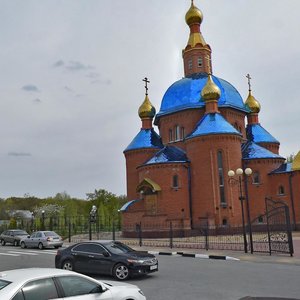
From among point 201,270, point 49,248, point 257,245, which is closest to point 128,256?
point 201,270

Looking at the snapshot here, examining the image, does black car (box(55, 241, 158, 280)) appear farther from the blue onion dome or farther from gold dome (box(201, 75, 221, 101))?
the blue onion dome

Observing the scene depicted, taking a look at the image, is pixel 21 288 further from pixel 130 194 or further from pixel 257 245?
pixel 130 194

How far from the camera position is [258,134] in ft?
131

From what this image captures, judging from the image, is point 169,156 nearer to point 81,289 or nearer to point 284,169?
point 284,169

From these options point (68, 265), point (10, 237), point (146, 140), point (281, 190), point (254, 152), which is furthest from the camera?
point (146, 140)

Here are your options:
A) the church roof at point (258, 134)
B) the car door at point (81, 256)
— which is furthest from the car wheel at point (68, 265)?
the church roof at point (258, 134)

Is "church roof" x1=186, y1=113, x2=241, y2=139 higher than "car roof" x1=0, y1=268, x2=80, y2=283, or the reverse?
"church roof" x1=186, y1=113, x2=241, y2=139

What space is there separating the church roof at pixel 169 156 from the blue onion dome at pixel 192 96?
4.17m

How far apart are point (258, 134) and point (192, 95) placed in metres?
8.68

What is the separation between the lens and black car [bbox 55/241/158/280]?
11.2 m

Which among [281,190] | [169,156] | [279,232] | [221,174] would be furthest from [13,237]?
[281,190]

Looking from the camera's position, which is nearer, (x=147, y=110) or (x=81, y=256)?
(x=81, y=256)

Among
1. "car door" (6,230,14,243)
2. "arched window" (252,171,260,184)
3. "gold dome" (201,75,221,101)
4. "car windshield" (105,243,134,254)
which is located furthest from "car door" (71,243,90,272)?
"arched window" (252,171,260,184)

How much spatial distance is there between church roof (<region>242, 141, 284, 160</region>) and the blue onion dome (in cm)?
403
